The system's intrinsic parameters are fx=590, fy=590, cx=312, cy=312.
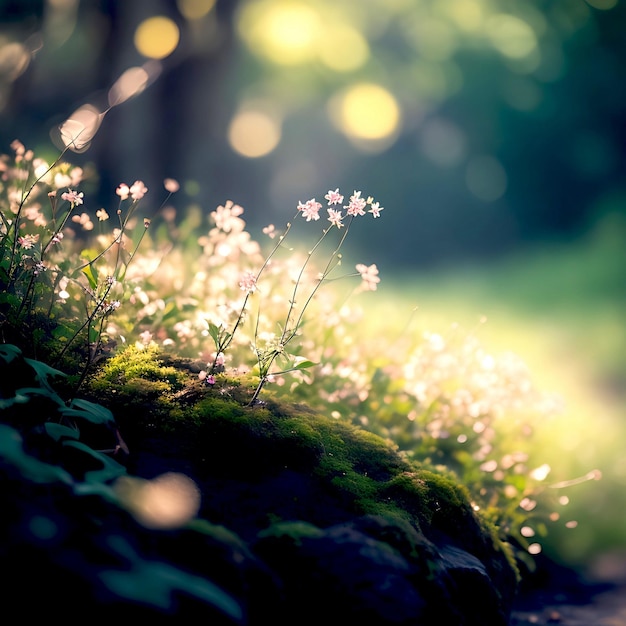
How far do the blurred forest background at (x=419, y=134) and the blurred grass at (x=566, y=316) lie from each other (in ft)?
0.16

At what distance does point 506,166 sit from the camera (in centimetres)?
1622

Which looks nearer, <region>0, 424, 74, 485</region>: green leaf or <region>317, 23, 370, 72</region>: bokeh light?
<region>0, 424, 74, 485</region>: green leaf

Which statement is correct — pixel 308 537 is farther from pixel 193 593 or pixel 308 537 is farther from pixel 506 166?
pixel 506 166

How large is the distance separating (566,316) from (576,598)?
9.13m

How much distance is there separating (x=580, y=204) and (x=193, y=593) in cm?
1661

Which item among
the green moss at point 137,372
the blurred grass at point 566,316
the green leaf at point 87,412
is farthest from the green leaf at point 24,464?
the blurred grass at point 566,316

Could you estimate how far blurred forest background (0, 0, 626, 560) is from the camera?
25.3 ft

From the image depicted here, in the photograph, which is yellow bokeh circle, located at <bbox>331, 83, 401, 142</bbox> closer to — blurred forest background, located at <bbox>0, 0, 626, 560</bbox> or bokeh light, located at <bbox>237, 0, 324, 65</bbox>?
blurred forest background, located at <bbox>0, 0, 626, 560</bbox>

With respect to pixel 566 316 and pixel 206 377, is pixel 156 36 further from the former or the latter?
pixel 566 316

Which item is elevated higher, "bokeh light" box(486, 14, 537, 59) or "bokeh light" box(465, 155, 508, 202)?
"bokeh light" box(486, 14, 537, 59)

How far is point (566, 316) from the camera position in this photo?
12984mm

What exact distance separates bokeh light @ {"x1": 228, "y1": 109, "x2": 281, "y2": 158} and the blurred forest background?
0.20 feet

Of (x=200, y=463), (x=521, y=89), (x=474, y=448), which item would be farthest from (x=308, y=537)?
(x=521, y=89)

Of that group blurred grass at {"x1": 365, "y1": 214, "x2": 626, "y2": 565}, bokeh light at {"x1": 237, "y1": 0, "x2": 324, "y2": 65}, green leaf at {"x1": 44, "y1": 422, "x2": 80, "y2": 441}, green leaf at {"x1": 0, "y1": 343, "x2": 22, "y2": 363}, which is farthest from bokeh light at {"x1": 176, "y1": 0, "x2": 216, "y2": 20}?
green leaf at {"x1": 44, "y1": 422, "x2": 80, "y2": 441}
